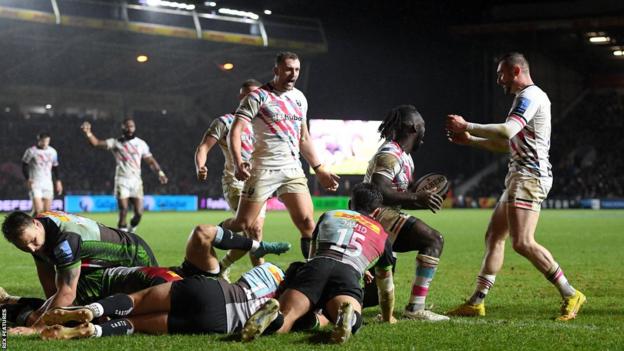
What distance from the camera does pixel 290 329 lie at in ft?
20.7

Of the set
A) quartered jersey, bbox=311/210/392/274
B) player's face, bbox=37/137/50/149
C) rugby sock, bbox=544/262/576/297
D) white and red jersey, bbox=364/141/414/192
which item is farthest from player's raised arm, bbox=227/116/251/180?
player's face, bbox=37/137/50/149

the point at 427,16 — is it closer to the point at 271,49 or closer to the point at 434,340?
the point at 271,49

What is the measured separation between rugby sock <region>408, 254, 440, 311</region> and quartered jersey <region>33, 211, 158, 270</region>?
2.32 meters

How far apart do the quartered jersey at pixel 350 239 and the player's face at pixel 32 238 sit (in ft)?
6.50

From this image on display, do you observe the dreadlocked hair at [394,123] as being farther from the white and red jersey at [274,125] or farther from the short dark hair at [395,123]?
the white and red jersey at [274,125]

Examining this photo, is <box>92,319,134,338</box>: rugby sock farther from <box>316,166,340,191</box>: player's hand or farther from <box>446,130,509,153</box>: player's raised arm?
<box>316,166,340,191</box>: player's hand

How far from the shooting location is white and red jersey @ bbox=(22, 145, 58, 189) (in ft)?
67.7

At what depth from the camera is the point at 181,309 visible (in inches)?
244

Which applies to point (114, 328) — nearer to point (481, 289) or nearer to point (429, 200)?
point (429, 200)

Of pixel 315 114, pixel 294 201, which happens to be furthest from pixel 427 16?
pixel 294 201

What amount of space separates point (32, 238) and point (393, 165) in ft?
9.64

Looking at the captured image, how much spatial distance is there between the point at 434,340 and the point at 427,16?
40.3m

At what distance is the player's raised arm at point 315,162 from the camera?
907 cm

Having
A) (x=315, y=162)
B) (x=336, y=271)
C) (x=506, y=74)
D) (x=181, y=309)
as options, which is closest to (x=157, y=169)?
(x=315, y=162)
